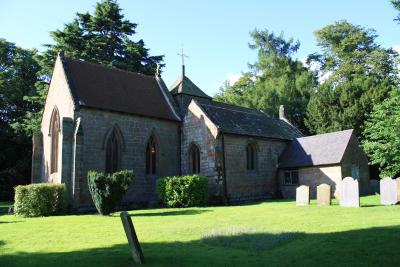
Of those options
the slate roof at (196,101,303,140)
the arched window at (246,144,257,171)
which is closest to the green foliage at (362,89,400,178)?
the slate roof at (196,101,303,140)

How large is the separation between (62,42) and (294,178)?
2824 cm

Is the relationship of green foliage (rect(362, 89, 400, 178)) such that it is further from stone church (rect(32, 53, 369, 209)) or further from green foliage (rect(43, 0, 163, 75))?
green foliage (rect(43, 0, 163, 75))

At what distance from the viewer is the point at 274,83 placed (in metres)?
52.5

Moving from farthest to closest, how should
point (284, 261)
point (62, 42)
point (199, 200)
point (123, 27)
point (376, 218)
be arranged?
1. point (123, 27)
2. point (62, 42)
3. point (199, 200)
4. point (376, 218)
5. point (284, 261)

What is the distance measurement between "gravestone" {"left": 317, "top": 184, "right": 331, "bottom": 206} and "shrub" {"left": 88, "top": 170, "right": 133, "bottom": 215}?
1015cm

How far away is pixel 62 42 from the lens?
42688 millimetres

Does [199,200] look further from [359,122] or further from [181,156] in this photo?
[359,122]

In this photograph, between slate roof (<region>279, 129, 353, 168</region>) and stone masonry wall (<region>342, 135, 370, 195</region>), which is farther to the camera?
slate roof (<region>279, 129, 353, 168</region>)

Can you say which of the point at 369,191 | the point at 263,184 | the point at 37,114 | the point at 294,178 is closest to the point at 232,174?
the point at 263,184

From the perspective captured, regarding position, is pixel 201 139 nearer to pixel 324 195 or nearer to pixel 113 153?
pixel 113 153

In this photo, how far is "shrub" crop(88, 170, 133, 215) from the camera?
759 inches

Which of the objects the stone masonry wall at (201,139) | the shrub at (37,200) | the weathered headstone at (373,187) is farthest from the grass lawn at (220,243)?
the weathered headstone at (373,187)

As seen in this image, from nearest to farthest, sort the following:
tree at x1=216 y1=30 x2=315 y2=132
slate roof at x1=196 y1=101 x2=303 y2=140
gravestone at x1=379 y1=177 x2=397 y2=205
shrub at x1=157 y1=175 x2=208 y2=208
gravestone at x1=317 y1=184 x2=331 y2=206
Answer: gravestone at x1=379 y1=177 x2=397 y2=205, gravestone at x1=317 y1=184 x2=331 y2=206, shrub at x1=157 y1=175 x2=208 y2=208, slate roof at x1=196 y1=101 x2=303 y2=140, tree at x1=216 y1=30 x2=315 y2=132

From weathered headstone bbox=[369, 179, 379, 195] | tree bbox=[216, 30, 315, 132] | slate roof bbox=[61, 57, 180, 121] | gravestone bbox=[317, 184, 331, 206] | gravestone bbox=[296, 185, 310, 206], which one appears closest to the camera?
gravestone bbox=[317, 184, 331, 206]
